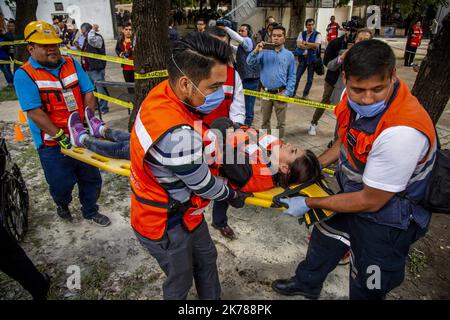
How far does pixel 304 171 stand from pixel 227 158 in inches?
26.2

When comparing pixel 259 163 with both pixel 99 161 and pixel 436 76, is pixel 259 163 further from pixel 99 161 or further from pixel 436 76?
pixel 436 76

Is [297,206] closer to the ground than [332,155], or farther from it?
closer to the ground

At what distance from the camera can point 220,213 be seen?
10.5 feet

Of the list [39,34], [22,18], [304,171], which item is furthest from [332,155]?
[22,18]

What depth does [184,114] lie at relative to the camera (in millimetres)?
1557

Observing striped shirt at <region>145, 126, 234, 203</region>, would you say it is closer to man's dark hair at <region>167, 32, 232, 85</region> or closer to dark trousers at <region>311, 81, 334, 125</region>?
man's dark hair at <region>167, 32, 232, 85</region>

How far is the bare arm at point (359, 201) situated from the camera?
1.65 metres

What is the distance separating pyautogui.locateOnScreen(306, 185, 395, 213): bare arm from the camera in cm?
165

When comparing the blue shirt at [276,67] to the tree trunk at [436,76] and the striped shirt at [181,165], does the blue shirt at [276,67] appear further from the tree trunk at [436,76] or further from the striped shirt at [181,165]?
the striped shirt at [181,165]

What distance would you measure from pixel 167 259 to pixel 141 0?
3.65 m

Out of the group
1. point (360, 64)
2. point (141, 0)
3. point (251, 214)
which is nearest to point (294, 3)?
point (141, 0)

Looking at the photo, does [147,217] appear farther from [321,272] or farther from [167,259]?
[321,272]

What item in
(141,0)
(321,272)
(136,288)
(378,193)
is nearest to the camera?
(378,193)

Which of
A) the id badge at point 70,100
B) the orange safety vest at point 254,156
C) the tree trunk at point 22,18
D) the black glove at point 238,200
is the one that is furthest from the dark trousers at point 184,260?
the tree trunk at point 22,18
